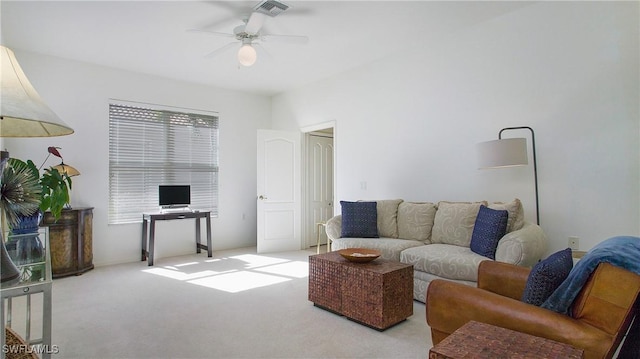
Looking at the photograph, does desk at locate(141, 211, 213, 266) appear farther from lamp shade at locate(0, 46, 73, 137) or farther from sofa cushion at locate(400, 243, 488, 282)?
lamp shade at locate(0, 46, 73, 137)

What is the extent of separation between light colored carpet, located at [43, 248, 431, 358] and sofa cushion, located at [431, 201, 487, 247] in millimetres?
763

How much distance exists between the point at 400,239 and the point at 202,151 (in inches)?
143

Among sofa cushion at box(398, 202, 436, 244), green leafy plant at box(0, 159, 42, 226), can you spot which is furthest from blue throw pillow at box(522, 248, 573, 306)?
sofa cushion at box(398, 202, 436, 244)

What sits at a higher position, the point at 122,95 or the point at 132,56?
the point at 132,56

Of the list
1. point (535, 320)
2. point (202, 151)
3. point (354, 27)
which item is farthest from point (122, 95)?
point (535, 320)

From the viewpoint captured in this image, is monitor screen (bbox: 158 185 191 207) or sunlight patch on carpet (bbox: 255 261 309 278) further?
monitor screen (bbox: 158 185 191 207)

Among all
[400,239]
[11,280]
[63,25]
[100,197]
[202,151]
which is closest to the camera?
[11,280]

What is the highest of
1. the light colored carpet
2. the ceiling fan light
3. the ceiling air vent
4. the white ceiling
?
the white ceiling

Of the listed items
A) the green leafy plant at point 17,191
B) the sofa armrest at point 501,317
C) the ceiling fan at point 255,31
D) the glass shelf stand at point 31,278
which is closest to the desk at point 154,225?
the ceiling fan at point 255,31

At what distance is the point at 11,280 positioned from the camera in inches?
42.6

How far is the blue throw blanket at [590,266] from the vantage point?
1301 mm

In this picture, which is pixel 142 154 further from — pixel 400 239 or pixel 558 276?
pixel 558 276

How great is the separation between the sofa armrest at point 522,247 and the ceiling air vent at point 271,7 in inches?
109

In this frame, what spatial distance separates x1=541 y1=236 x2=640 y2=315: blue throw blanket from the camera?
1301 mm
